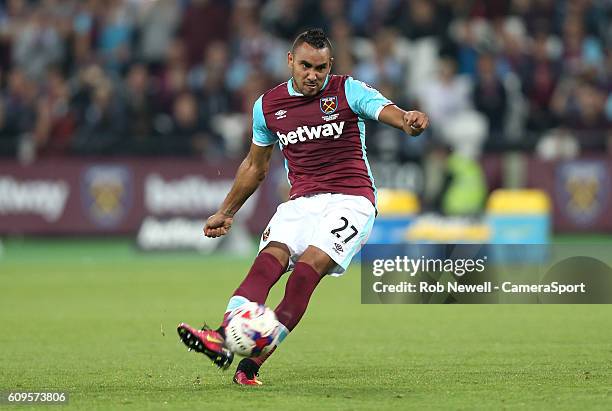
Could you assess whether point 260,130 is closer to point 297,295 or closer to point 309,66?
point 309,66

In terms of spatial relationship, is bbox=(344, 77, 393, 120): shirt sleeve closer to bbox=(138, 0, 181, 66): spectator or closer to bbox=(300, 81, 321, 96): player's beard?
bbox=(300, 81, 321, 96): player's beard

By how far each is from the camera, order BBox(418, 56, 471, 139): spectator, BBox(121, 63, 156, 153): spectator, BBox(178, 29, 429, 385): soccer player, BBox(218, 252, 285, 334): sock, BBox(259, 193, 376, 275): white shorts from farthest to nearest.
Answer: BBox(121, 63, 156, 153): spectator, BBox(418, 56, 471, 139): spectator, BBox(259, 193, 376, 275): white shorts, BBox(178, 29, 429, 385): soccer player, BBox(218, 252, 285, 334): sock

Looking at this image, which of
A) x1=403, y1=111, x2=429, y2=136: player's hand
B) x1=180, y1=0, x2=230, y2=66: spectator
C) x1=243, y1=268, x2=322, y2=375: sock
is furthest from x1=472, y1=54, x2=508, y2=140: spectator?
x1=403, y1=111, x2=429, y2=136: player's hand

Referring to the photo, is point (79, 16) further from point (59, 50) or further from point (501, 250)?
point (501, 250)

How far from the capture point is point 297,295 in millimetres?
7891

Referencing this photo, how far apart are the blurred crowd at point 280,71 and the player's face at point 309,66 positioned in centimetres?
1284

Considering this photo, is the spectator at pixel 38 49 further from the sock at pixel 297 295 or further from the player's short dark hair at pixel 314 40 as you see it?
the sock at pixel 297 295

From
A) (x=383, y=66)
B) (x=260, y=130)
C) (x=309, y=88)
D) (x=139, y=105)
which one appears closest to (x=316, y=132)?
(x=309, y=88)

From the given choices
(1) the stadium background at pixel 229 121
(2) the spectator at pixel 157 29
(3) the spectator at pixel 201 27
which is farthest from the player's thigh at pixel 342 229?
(2) the spectator at pixel 157 29

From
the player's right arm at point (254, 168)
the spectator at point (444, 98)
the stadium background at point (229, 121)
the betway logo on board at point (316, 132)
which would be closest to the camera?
the betway logo on board at point (316, 132)

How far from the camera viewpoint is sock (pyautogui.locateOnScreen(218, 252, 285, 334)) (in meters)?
7.79

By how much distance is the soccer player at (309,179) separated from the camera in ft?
26.2

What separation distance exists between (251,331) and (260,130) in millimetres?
1708

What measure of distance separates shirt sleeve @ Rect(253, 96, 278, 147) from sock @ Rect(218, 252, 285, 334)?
870 millimetres
